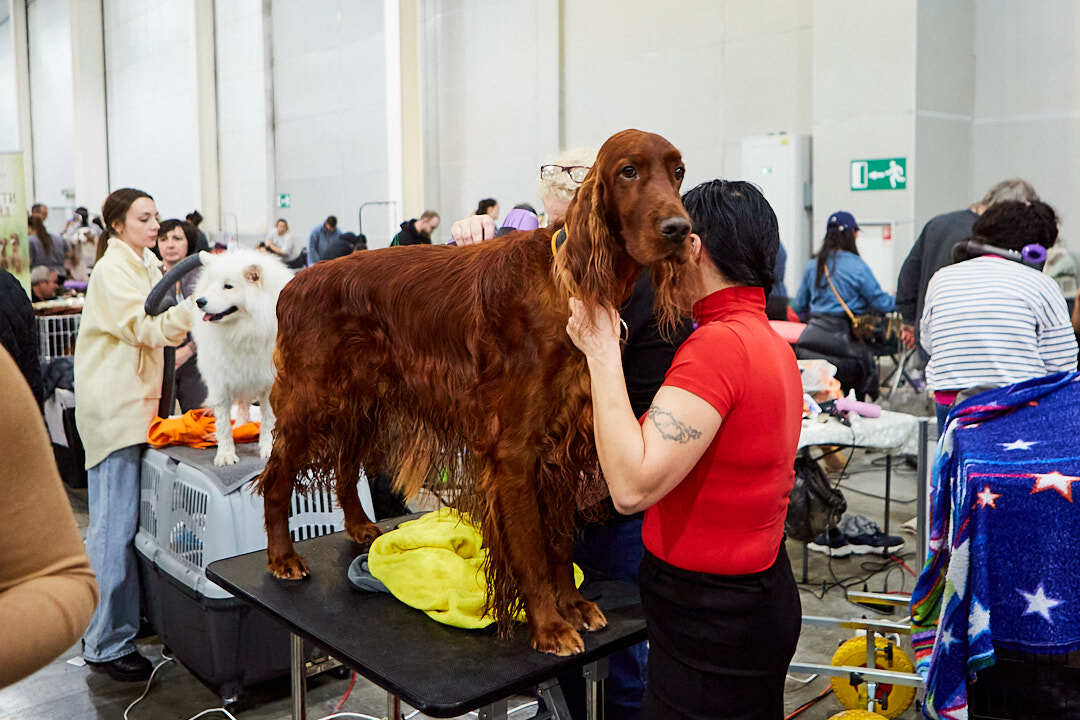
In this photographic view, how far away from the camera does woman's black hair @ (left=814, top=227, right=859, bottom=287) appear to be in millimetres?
6816

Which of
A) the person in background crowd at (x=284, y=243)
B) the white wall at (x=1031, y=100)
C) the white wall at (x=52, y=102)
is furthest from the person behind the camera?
the white wall at (x=52, y=102)

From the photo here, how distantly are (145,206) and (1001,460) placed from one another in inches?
117

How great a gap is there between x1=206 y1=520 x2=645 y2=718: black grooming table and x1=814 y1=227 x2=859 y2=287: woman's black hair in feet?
16.5

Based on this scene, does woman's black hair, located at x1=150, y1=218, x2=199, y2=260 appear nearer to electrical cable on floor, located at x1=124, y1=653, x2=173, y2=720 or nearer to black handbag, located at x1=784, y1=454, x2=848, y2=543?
electrical cable on floor, located at x1=124, y1=653, x2=173, y2=720

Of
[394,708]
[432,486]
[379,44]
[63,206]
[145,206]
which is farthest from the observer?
[63,206]

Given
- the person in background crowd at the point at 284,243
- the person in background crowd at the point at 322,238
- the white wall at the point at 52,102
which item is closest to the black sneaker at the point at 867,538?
the person in background crowd at the point at 322,238

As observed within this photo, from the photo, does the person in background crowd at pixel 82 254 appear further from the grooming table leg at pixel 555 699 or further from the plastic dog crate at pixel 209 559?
the grooming table leg at pixel 555 699

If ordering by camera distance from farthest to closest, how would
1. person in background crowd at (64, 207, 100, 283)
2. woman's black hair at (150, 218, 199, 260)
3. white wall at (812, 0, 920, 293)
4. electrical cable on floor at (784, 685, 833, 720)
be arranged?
person in background crowd at (64, 207, 100, 283)
white wall at (812, 0, 920, 293)
woman's black hair at (150, 218, 199, 260)
electrical cable on floor at (784, 685, 833, 720)

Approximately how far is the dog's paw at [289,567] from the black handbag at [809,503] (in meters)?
2.66

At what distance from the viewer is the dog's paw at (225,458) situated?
3.35 m

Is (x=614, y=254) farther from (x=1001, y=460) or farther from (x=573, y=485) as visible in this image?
(x=1001, y=460)

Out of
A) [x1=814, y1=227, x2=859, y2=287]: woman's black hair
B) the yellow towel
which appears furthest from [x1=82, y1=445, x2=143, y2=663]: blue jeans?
[x1=814, y1=227, x2=859, y2=287]: woman's black hair

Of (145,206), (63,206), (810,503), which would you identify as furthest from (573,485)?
(63,206)

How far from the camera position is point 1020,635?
2.12 m
